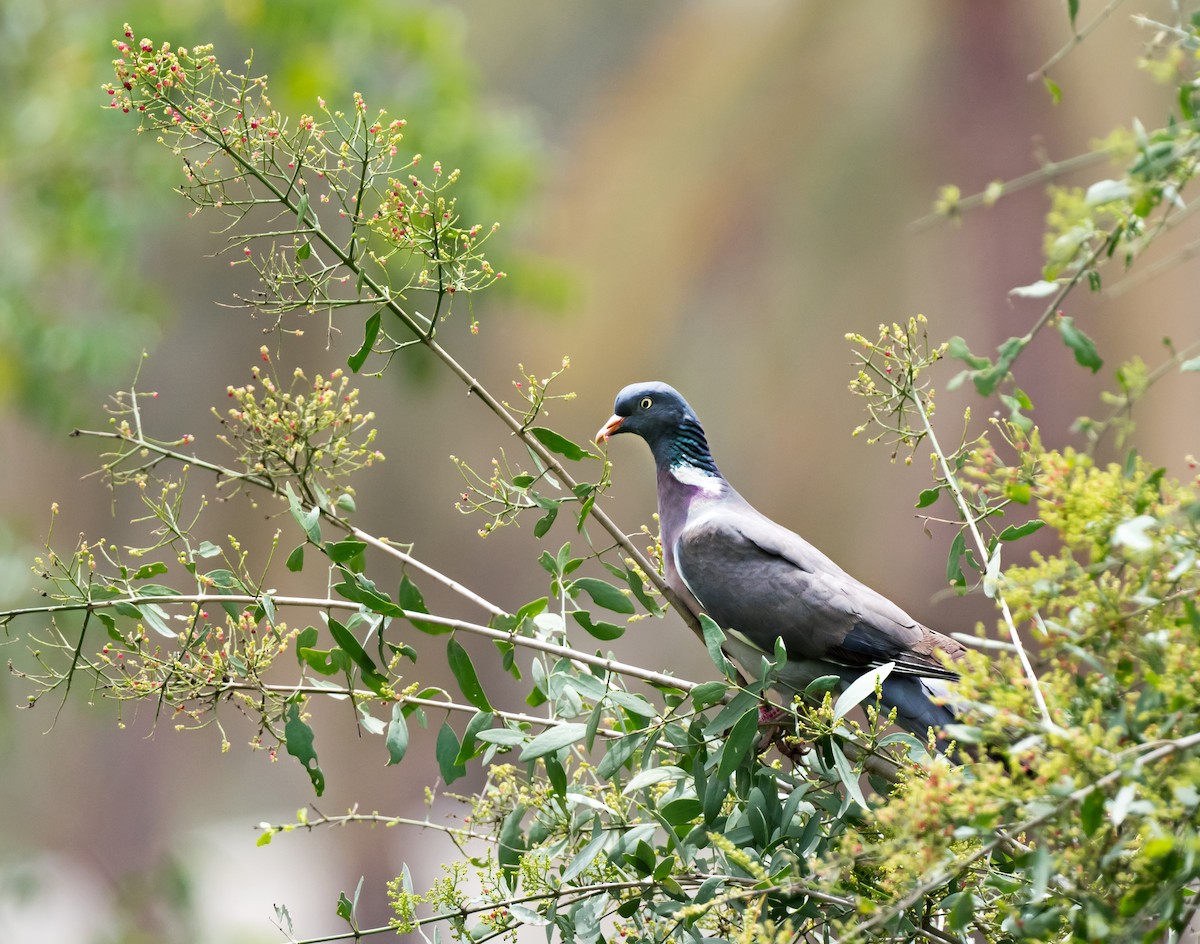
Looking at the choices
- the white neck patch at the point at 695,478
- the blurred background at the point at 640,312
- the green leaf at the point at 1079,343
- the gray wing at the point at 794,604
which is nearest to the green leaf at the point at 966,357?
the green leaf at the point at 1079,343

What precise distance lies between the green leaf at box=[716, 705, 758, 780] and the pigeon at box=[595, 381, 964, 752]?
1.74 ft

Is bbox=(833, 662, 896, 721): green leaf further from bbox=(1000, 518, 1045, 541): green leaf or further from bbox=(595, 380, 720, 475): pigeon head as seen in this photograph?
bbox=(595, 380, 720, 475): pigeon head

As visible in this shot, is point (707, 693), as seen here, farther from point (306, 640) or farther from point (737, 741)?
point (306, 640)

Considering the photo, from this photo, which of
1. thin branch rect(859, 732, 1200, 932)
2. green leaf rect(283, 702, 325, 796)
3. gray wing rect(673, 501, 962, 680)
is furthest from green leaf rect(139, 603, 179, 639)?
gray wing rect(673, 501, 962, 680)

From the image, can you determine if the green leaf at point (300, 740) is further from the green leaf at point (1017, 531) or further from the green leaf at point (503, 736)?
the green leaf at point (1017, 531)

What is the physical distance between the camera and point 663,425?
5.51 ft

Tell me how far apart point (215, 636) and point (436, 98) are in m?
2.68

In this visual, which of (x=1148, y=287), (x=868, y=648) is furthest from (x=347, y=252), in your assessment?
(x=1148, y=287)

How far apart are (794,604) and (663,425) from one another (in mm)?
317

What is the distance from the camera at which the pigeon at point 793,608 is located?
146 cm

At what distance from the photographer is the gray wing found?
58.0 inches

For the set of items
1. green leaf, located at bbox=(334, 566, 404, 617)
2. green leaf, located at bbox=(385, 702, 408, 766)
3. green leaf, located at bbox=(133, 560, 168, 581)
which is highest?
green leaf, located at bbox=(133, 560, 168, 581)

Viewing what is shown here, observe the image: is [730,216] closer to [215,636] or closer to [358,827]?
[358,827]

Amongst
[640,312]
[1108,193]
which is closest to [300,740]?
[1108,193]
